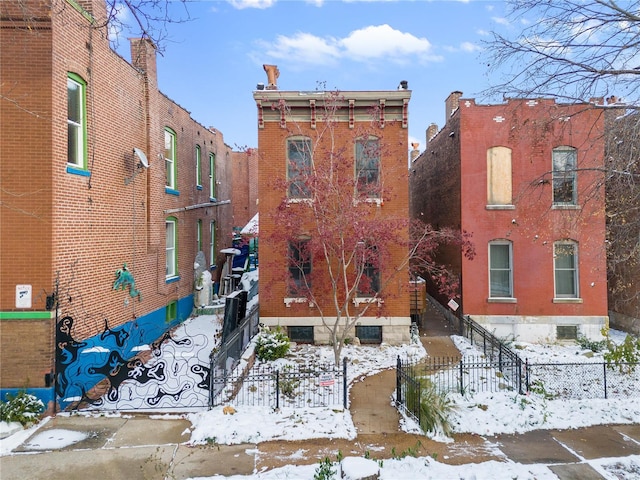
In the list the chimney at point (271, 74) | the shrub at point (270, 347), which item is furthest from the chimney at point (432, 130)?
the shrub at point (270, 347)

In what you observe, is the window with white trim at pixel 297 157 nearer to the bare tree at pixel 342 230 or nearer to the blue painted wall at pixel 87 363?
the bare tree at pixel 342 230

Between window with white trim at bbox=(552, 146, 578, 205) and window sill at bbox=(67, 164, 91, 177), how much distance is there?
52.8ft

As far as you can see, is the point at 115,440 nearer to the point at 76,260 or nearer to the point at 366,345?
the point at 76,260

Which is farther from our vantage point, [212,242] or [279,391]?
[212,242]

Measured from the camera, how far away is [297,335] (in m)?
14.6

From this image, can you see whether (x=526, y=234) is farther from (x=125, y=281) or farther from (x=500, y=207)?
(x=125, y=281)

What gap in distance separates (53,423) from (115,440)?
65.7 inches

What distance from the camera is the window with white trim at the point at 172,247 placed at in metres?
15.7

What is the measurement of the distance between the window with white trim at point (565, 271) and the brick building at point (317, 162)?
6.51 metres

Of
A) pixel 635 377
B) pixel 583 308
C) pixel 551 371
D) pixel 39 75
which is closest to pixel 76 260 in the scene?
pixel 39 75

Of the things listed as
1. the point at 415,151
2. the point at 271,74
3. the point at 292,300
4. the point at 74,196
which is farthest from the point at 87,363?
the point at 415,151

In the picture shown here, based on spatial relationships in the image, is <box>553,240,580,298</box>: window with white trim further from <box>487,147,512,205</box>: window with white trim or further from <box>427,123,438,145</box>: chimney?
<box>427,123,438,145</box>: chimney

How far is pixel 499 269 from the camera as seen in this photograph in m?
15.7

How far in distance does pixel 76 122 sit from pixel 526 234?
617 inches
